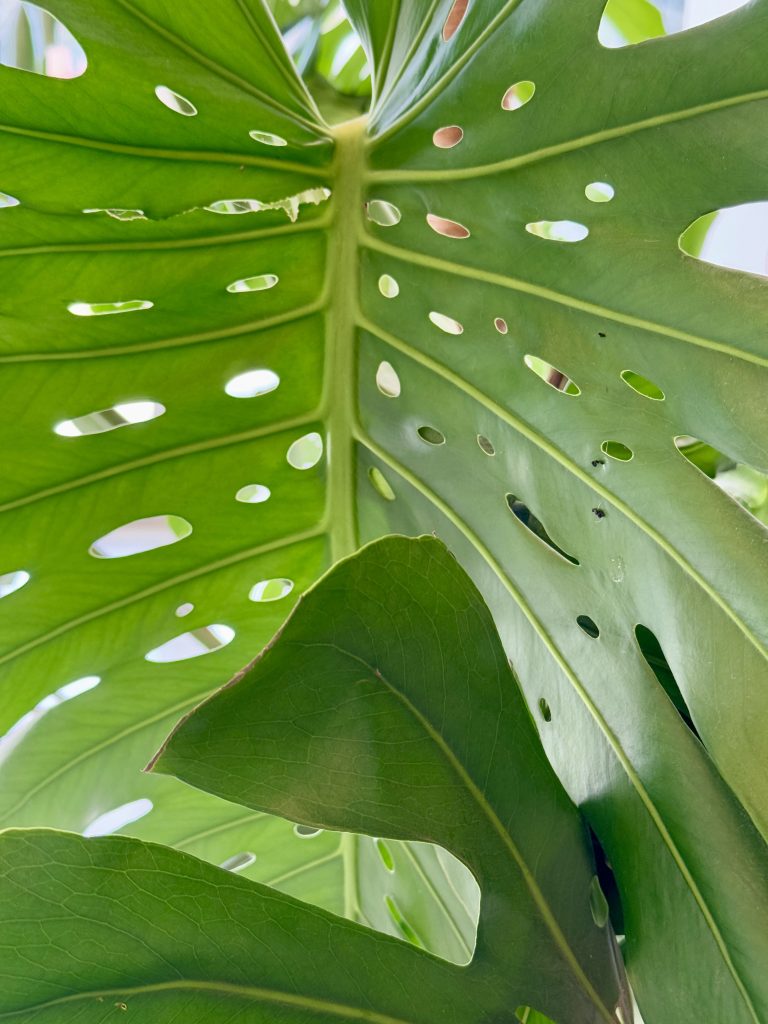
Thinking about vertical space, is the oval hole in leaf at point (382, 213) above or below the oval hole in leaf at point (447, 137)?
above

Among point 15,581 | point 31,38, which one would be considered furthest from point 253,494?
point 31,38

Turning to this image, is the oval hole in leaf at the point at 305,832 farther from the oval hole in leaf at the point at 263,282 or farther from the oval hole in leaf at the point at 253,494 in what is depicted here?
the oval hole in leaf at the point at 263,282

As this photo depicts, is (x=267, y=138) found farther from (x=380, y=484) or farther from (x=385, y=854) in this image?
(x=385, y=854)

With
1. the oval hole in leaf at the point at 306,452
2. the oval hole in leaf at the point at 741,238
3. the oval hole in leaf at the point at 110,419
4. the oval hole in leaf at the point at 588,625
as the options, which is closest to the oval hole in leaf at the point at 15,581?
the oval hole in leaf at the point at 110,419

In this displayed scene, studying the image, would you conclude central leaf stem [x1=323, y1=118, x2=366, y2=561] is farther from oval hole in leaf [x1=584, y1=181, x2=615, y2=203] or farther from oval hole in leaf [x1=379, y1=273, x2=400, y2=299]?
oval hole in leaf [x1=584, y1=181, x2=615, y2=203]

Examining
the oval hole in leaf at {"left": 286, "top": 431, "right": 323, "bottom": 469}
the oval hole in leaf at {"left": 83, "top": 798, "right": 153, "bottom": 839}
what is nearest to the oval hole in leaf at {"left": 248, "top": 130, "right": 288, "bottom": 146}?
the oval hole in leaf at {"left": 286, "top": 431, "right": 323, "bottom": 469}

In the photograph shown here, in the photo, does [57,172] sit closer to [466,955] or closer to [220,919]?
[220,919]

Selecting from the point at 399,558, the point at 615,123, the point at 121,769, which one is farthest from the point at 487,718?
the point at 121,769
